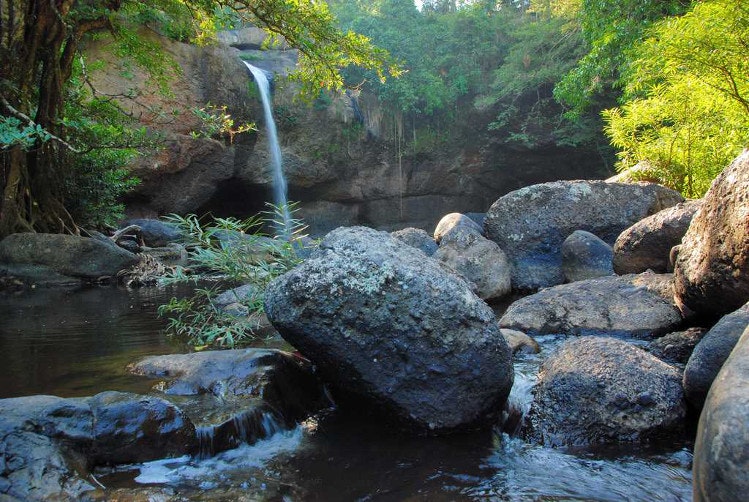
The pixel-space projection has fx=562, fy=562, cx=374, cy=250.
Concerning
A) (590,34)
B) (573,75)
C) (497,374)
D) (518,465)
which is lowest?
(518,465)

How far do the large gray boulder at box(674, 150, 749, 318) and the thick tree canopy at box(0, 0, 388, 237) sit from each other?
6.23m

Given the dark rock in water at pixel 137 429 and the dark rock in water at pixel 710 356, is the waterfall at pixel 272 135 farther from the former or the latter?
the dark rock in water at pixel 710 356

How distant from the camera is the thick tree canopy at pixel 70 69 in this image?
29.5 feet

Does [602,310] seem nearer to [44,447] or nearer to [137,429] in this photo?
[137,429]

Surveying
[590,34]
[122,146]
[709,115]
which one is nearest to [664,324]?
[709,115]

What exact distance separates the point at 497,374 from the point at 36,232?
33.8ft

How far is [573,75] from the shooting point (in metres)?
16.2

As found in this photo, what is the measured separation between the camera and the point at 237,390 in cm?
362

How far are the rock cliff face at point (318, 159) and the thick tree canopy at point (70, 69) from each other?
5.00 metres

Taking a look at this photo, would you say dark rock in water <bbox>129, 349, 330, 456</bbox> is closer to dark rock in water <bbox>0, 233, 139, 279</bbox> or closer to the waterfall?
dark rock in water <bbox>0, 233, 139, 279</bbox>

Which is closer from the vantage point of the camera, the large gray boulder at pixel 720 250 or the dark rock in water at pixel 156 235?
the large gray boulder at pixel 720 250

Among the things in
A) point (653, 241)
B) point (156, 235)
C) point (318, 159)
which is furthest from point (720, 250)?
point (318, 159)

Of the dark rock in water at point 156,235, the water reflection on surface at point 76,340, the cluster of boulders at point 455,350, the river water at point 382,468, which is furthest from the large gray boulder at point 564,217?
the dark rock in water at point 156,235

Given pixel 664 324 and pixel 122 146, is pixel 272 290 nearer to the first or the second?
pixel 664 324
